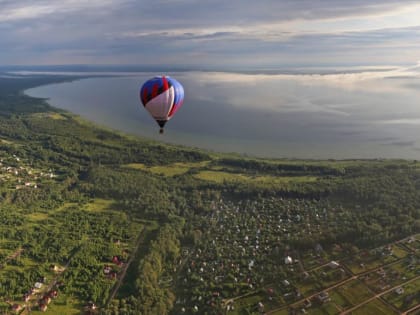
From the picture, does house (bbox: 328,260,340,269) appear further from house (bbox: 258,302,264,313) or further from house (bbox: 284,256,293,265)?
house (bbox: 258,302,264,313)

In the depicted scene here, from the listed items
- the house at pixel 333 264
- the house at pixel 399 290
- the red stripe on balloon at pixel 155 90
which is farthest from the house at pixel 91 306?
the house at pixel 399 290

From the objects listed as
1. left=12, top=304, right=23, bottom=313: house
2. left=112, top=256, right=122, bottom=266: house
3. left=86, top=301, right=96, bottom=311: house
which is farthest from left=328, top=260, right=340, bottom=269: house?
left=12, top=304, right=23, bottom=313: house

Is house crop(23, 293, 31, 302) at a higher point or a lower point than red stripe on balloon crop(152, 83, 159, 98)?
lower

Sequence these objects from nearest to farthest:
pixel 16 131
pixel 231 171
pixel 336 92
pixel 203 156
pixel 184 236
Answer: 1. pixel 184 236
2. pixel 231 171
3. pixel 203 156
4. pixel 16 131
5. pixel 336 92

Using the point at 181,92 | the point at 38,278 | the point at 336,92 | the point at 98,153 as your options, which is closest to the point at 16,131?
the point at 98,153

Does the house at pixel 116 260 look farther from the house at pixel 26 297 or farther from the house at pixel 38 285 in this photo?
the house at pixel 26 297

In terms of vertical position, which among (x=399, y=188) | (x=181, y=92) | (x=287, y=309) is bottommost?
(x=287, y=309)

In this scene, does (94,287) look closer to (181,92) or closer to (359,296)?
(181,92)

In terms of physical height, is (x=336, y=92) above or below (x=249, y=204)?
above
